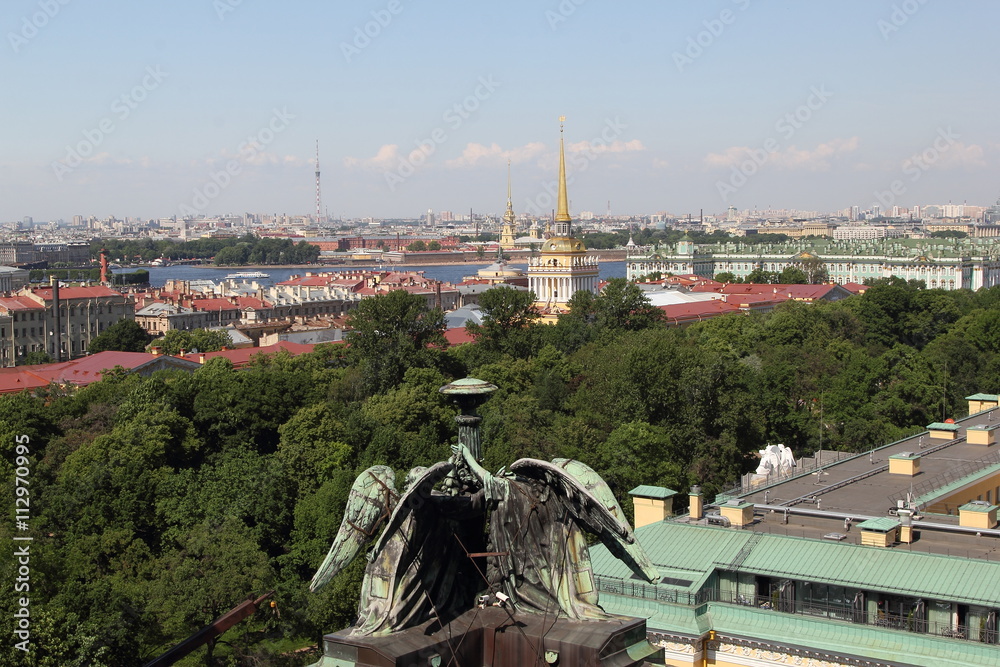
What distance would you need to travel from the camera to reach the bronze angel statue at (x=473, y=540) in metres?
8.07

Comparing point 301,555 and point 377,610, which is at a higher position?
point 377,610

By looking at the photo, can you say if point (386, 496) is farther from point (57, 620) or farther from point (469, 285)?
point (469, 285)

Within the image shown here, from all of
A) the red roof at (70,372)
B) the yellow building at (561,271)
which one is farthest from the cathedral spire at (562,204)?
the red roof at (70,372)

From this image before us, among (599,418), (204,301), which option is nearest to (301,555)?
(599,418)

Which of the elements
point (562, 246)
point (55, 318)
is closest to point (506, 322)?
point (562, 246)

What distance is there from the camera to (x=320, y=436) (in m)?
29.5

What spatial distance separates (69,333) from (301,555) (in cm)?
5056

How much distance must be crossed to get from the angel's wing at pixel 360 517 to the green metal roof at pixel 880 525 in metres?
8.32

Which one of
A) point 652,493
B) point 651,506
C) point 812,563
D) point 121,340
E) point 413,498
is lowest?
point 121,340

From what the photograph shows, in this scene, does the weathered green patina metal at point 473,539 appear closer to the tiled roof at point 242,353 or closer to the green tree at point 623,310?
the tiled roof at point 242,353

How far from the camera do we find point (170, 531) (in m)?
24.2

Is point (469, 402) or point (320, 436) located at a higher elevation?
point (469, 402)

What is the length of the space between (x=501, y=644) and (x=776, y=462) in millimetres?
16733

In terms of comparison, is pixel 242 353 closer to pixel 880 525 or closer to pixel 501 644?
pixel 880 525
